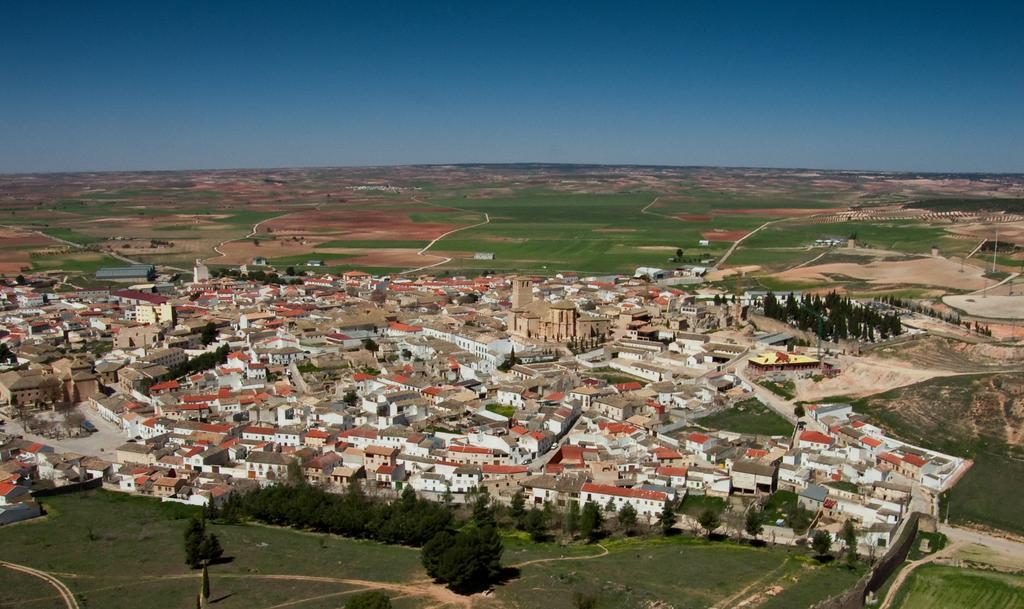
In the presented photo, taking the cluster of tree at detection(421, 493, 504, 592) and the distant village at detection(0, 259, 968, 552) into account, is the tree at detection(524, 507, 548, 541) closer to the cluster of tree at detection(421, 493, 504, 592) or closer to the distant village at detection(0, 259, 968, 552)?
the distant village at detection(0, 259, 968, 552)

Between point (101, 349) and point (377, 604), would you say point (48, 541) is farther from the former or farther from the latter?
point (101, 349)

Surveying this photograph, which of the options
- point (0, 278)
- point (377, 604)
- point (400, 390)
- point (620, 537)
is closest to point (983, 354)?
point (620, 537)

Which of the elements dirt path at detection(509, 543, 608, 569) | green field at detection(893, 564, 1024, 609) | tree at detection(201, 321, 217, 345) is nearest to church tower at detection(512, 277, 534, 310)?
tree at detection(201, 321, 217, 345)

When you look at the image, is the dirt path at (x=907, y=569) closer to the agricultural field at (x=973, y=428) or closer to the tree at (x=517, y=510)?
the agricultural field at (x=973, y=428)

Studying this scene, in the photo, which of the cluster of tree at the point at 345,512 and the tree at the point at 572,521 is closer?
the cluster of tree at the point at 345,512

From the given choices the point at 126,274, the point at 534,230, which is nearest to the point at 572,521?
the point at 126,274

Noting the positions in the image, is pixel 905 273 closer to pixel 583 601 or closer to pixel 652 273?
pixel 652 273

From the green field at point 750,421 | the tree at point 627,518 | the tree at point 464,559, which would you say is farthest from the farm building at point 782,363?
the tree at point 464,559
